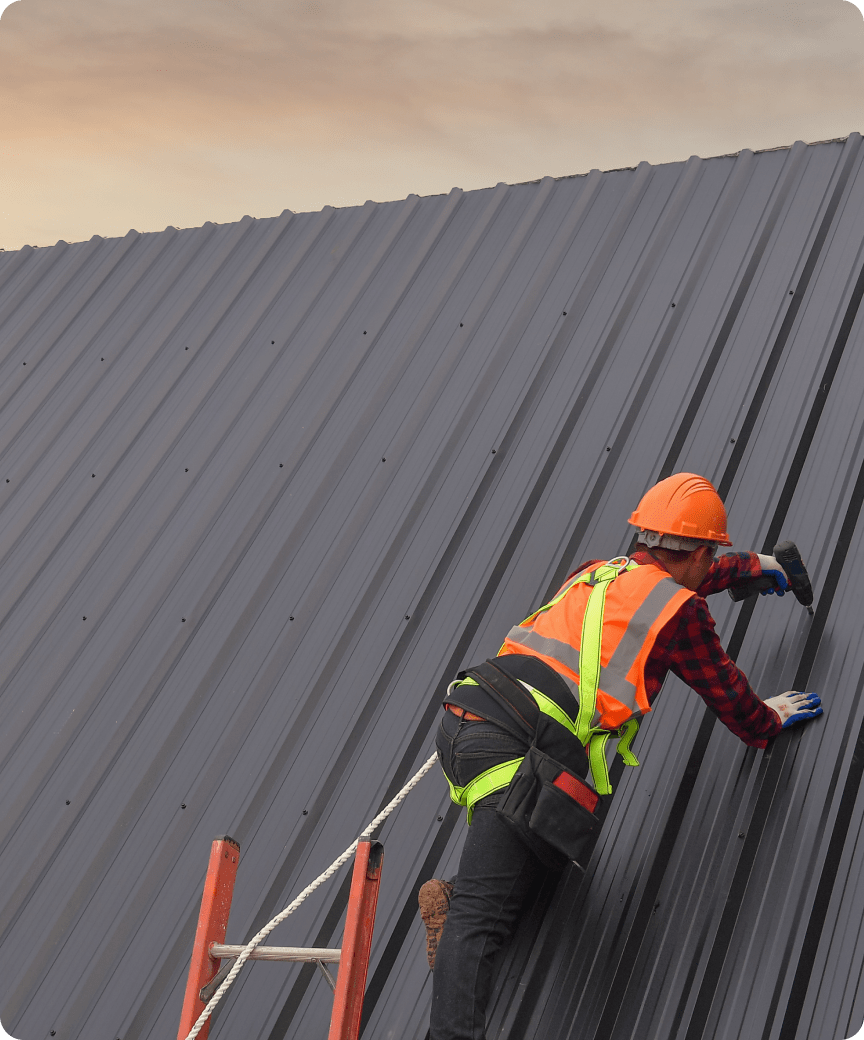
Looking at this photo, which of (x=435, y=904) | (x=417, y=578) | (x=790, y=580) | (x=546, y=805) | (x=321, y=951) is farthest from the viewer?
(x=417, y=578)

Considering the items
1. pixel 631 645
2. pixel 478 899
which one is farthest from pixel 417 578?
pixel 478 899

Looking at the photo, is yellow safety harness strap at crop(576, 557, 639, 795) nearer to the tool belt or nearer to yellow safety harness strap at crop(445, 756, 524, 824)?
the tool belt

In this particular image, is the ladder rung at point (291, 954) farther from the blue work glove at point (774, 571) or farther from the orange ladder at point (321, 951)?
the blue work glove at point (774, 571)

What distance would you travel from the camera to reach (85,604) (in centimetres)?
568

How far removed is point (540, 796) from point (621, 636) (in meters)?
0.56

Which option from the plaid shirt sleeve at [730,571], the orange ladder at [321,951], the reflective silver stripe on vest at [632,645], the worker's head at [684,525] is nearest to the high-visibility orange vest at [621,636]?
the reflective silver stripe on vest at [632,645]

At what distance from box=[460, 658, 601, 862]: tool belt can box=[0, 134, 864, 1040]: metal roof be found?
55 centimetres

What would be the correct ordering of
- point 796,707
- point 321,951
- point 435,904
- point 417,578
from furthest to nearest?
point 417,578
point 796,707
point 435,904
point 321,951

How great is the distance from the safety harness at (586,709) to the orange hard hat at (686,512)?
0.18 metres

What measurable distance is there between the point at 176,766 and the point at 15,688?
1268 mm

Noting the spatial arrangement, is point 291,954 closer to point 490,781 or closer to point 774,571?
point 490,781

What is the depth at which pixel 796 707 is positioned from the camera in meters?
3.62

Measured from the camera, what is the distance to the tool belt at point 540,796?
310 centimetres

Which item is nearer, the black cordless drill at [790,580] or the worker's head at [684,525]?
the worker's head at [684,525]
